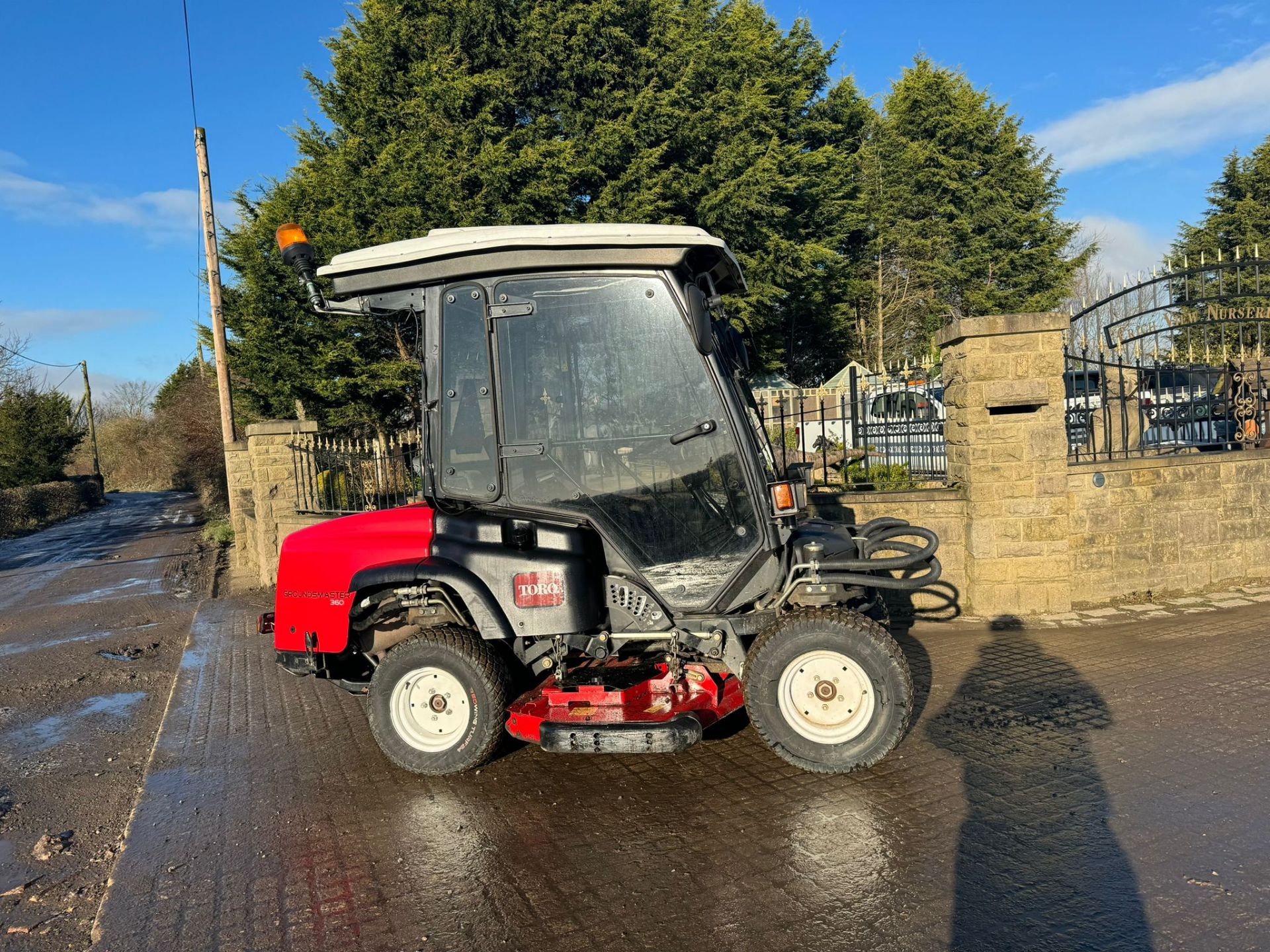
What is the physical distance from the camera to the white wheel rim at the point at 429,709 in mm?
4594

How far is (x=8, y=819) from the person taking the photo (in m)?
4.69

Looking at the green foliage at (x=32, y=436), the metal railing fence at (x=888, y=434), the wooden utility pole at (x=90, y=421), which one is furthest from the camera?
the wooden utility pole at (x=90, y=421)

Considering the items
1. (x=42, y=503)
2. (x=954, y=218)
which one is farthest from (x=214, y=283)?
(x=954, y=218)

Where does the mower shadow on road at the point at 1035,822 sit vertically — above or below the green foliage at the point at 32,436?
below

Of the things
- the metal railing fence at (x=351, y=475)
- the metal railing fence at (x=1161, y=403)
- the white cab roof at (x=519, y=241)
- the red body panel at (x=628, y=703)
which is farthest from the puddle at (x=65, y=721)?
the metal railing fence at (x=1161, y=403)

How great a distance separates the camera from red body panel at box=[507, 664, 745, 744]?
4.40m

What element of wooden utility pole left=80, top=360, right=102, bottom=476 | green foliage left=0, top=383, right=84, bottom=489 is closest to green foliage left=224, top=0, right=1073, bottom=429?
green foliage left=0, top=383, right=84, bottom=489

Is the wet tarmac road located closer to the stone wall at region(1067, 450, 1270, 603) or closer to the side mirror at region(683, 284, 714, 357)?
the stone wall at region(1067, 450, 1270, 603)

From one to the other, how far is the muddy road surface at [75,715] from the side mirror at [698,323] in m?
3.59

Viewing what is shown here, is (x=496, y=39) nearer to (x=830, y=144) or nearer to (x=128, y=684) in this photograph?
(x=830, y=144)

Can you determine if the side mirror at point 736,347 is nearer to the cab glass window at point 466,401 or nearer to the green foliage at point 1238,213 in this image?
the cab glass window at point 466,401

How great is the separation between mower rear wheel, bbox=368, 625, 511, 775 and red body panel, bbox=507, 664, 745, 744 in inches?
6.6

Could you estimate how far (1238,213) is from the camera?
31.0 m

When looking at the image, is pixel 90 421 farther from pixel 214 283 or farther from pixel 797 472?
pixel 797 472
